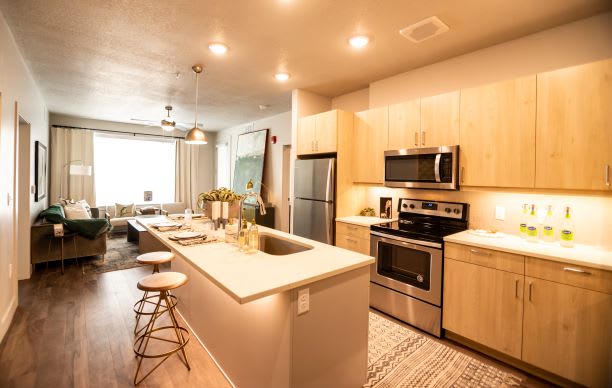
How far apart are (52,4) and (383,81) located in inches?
129

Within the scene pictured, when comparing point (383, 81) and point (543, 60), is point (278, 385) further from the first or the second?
point (383, 81)

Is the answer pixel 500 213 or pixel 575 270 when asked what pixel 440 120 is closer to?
pixel 500 213

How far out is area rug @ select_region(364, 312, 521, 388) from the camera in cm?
202

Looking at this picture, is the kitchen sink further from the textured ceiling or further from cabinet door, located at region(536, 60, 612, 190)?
cabinet door, located at region(536, 60, 612, 190)

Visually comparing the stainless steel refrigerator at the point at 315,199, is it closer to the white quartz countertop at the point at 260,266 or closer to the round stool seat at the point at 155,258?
the white quartz countertop at the point at 260,266

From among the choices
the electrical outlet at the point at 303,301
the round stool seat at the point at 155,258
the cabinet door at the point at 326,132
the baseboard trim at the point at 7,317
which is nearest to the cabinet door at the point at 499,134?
the cabinet door at the point at 326,132

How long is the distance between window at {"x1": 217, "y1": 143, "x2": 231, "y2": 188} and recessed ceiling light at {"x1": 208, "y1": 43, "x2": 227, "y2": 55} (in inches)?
185

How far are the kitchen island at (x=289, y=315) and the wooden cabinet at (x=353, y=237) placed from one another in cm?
114

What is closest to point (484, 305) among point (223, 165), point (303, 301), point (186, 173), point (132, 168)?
point (303, 301)

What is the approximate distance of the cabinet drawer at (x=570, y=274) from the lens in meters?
1.77

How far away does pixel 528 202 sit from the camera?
2568 mm

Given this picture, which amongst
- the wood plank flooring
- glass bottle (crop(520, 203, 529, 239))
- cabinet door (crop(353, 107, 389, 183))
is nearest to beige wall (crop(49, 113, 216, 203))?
the wood plank flooring

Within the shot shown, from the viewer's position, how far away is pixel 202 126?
733 centimetres

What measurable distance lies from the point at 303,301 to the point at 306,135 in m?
2.85
